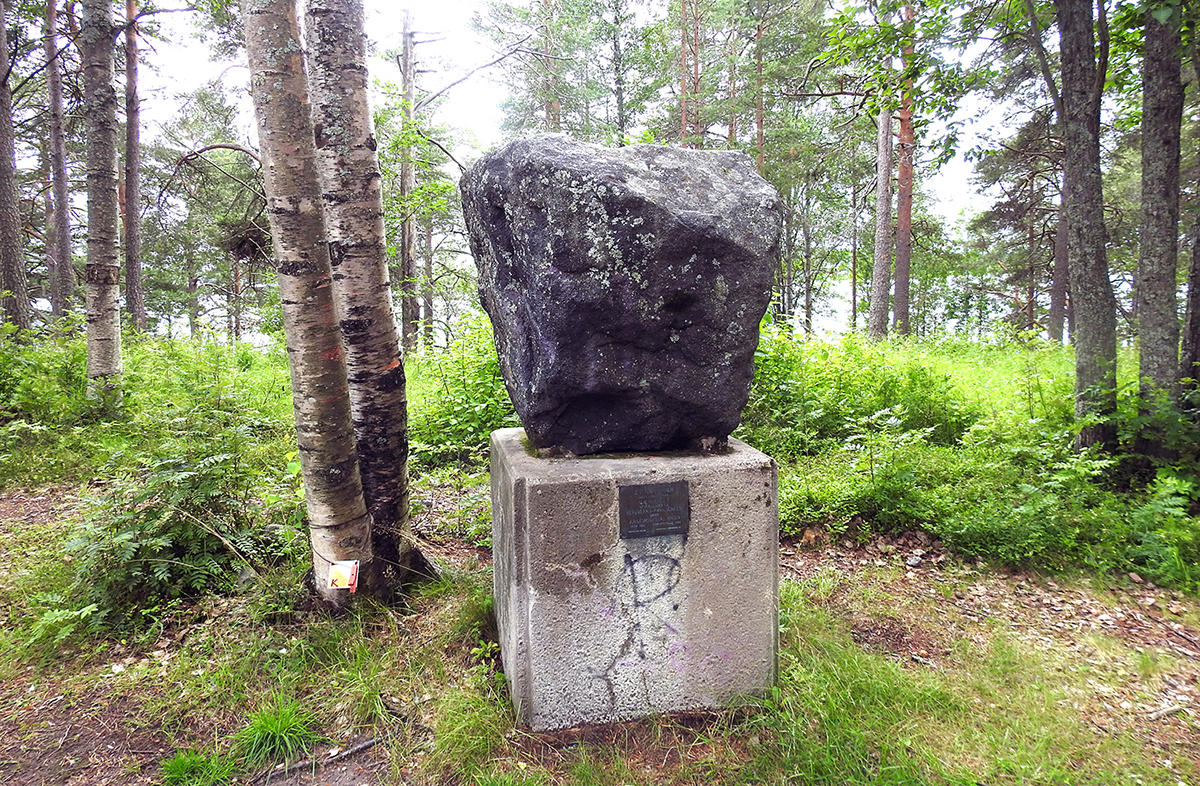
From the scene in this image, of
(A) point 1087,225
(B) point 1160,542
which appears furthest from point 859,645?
(A) point 1087,225

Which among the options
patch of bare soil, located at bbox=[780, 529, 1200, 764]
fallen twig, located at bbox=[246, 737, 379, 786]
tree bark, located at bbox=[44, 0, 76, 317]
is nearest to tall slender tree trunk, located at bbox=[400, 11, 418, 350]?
tree bark, located at bbox=[44, 0, 76, 317]

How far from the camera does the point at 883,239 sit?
39.8 feet

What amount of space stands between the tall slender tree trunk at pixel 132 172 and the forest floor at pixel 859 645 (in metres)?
7.78

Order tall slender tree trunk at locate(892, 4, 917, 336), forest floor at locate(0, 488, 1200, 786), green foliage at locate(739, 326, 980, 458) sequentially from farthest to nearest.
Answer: tall slender tree trunk at locate(892, 4, 917, 336) < green foliage at locate(739, 326, 980, 458) < forest floor at locate(0, 488, 1200, 786)

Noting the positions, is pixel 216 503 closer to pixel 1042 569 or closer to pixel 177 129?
pixel 1042 569

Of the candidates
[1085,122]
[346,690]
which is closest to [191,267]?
[346,690]

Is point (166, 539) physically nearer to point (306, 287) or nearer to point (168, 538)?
point (168, 538)

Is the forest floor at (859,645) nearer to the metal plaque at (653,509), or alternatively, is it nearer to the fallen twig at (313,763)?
the fallen twig at (313,763)

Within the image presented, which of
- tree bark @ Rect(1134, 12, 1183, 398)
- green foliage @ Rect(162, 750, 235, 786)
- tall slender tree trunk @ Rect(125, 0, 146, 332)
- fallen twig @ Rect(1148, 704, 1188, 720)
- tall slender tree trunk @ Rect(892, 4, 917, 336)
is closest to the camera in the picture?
green foliage @ Rect(162, 750, 235, 786)

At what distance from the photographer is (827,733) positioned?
2209mm

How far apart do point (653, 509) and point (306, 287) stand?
1816 mm

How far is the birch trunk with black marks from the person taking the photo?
2873mm

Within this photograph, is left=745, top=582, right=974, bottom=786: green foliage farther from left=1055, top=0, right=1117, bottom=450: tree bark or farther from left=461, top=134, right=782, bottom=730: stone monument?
left=1055, top=0, right=1117, bottom=450: tree bark

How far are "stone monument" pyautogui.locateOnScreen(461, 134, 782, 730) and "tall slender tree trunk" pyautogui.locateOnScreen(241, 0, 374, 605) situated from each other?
83 cm
